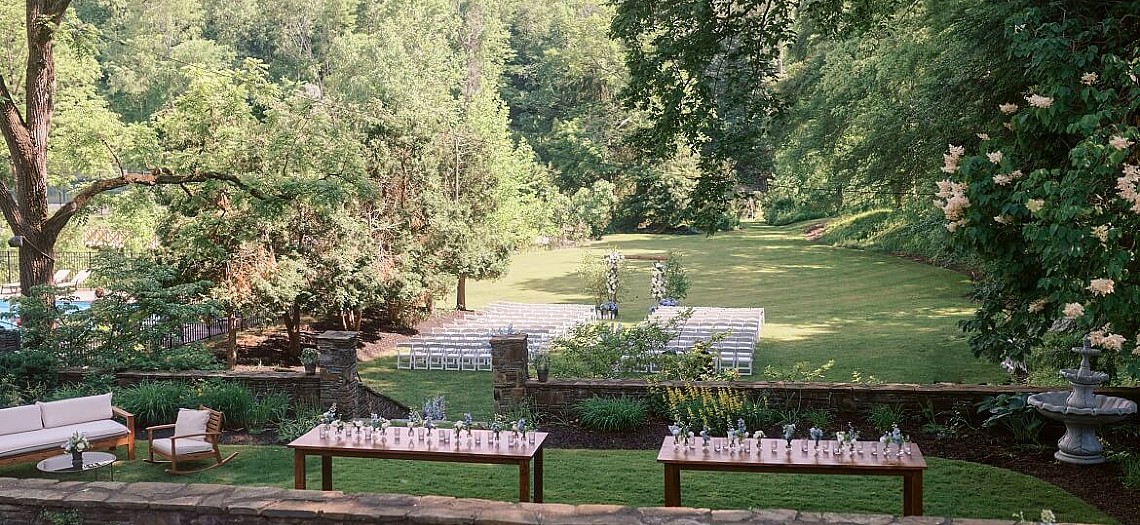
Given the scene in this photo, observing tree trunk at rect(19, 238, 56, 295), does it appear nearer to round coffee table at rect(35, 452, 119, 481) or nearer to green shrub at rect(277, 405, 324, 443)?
green shrub at rect(277, 405, 324, 443)

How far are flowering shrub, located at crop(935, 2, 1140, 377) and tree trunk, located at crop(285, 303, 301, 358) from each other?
16.5m

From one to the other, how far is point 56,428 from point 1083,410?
413 inches

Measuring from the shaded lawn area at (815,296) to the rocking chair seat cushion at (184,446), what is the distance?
11.1m

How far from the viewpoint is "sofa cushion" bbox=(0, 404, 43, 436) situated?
10578 millimetres

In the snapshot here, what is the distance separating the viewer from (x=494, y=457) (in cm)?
845

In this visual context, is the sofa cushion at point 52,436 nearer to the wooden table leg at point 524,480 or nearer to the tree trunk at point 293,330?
the wooden table leg at point 524,480

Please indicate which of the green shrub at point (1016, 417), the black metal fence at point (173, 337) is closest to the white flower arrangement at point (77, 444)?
the black metal fence at point (173, 337)

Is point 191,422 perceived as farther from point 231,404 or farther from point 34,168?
point 34,168

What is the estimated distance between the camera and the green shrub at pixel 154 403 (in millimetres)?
12312

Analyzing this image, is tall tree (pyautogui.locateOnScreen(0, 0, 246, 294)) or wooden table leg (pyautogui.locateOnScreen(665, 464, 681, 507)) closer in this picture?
wooden table leg (pyautogui.locateOnScreen(665, 464, 681, 507))

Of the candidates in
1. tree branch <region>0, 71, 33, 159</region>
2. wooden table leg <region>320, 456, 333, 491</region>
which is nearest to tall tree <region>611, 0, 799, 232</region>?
wooden table leg <region>320, 456, 333, 491</region>

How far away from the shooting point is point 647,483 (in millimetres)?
9766

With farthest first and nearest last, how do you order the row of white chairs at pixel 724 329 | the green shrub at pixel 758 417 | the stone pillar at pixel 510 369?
1. the row of white chairs at pixel 724 329
2. the stone pillar at pixel 510 369
3. the green shrub at pixel 758 417

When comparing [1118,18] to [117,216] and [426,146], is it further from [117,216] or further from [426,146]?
[117,216]
